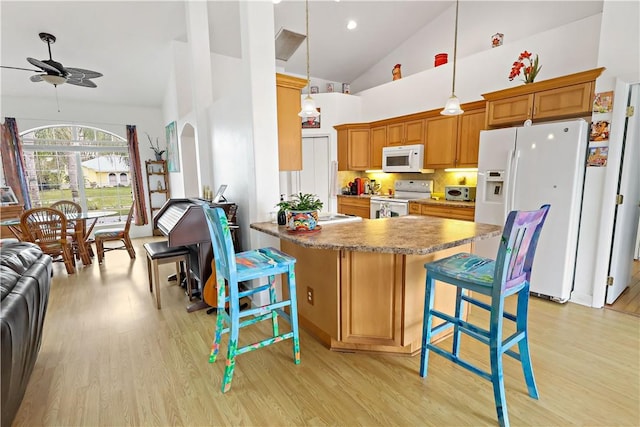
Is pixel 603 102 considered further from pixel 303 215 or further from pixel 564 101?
pixel 303 215

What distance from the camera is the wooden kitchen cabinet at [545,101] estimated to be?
2762 millimetres

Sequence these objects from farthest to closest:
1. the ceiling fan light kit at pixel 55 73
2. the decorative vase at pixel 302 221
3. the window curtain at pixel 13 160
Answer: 1. the window curtain at pixel 13 160
2. the ceiling fan light kit at pixel 55 73
3. the decorative vase at pixel 302 221

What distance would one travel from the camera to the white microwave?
455 cm

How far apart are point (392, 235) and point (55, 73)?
A: 4.05 m

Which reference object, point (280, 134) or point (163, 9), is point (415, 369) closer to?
point (280, 134)

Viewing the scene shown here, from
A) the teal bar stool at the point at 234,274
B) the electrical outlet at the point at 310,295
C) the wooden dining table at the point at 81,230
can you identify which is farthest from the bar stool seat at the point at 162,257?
the wooden dining table at the point at 81,230

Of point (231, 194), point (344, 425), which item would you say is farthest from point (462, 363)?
point (231, 194)

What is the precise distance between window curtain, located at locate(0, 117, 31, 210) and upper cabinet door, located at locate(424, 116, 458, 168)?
700 cm

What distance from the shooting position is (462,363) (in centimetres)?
162

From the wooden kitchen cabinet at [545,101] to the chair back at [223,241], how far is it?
10.5ft

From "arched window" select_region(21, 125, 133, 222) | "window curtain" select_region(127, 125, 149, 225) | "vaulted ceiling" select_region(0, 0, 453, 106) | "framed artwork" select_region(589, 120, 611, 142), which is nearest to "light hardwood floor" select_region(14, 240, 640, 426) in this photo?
"framed artwork" select_region(589, 120, 611, 142)

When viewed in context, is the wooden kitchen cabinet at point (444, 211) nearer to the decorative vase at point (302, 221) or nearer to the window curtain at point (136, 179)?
the decorative vase at point (302, 221)

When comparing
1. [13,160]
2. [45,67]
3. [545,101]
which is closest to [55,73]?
[45,67]

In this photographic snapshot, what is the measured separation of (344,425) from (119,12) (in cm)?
495
